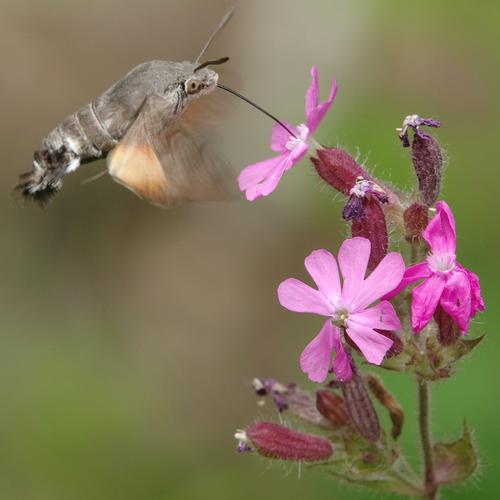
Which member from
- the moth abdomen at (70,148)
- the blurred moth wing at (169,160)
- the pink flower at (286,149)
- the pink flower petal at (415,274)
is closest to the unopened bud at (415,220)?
the pink flower petal at (415,274)

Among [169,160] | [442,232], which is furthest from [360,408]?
[169,160]

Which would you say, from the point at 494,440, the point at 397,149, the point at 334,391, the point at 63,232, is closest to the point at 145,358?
the point at 63,232

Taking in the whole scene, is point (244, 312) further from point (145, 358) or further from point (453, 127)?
point (453, 127)

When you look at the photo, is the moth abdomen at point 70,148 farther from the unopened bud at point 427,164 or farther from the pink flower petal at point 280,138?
the unopened bud at point 427,164

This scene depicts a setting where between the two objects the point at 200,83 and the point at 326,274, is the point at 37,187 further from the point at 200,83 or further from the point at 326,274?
the point at 326,274

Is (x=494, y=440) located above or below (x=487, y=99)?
below
